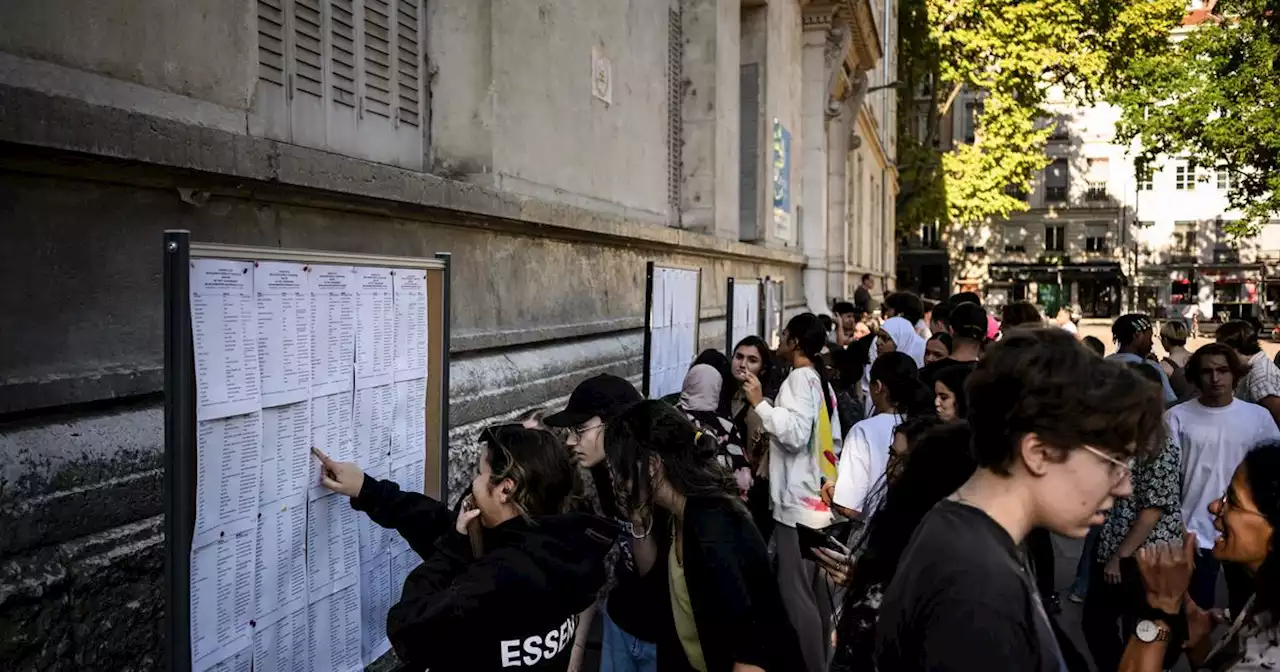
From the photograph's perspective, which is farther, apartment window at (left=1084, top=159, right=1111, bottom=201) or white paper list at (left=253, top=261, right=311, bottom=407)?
apartment window at (left=1084, top=159, right=1111, bottom=201)

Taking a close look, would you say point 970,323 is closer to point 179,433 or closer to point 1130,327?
point 1130,327

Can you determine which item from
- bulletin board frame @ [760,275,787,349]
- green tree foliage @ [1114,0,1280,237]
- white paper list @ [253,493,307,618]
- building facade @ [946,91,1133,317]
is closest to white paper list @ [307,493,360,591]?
white paper list @ [253,493,307,618]

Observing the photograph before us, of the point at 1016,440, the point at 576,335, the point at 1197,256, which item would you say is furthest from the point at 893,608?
the point at 1197,256

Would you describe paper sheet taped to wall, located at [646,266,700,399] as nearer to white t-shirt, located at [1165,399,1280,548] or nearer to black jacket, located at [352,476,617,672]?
white t-shirt, located at [1165,399,1280,548]

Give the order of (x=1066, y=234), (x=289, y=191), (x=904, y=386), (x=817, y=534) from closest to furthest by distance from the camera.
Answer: (x=289, y=191) < (x=904, y=386) < (x=817, y=534) < (x=1066, y=234)

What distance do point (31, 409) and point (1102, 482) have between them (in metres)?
2.44

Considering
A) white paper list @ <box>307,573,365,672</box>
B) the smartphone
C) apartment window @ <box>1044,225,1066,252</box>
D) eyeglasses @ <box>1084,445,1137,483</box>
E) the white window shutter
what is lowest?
the smartphone

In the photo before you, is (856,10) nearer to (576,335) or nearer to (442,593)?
(576,335)

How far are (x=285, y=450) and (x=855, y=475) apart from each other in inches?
105

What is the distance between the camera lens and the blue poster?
44.8 feet

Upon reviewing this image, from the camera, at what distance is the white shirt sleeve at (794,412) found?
5223 mm

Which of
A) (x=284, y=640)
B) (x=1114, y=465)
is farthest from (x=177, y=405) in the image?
(x=1114, y=465)

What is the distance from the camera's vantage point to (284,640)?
2697 mm

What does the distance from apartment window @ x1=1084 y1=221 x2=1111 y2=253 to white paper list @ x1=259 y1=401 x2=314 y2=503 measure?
57.1m
